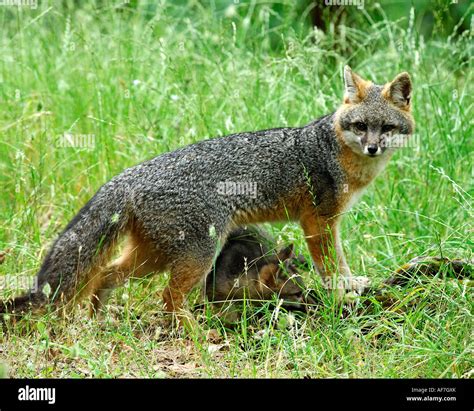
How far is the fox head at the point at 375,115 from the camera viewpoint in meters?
6.36

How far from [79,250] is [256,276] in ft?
4.26

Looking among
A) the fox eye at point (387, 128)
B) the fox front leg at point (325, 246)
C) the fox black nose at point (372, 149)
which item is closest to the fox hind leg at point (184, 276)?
the fox front leg at point (325, 246)

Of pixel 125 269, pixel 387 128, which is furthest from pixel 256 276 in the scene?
pixel 387 128

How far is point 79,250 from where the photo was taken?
5566 mm

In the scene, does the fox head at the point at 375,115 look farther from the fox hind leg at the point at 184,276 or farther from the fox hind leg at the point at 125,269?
the fox hind leg at the point at 125,269

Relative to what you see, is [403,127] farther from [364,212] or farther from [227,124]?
[227,124]

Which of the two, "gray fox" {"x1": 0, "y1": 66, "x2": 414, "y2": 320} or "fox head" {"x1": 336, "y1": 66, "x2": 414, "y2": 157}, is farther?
"fox head" {"x1": 336, "y1": 66, "x2": 414, "y2": 157}

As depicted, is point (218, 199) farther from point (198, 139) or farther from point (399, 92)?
point (198, 139)

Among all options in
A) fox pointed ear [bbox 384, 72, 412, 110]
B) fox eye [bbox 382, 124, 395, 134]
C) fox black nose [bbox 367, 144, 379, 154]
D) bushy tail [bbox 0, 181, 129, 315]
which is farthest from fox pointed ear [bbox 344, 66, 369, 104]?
bushy tail [bbox 0, 181, 129, 315]

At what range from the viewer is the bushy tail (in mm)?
5441

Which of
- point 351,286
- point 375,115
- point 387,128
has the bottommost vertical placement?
point 351,286

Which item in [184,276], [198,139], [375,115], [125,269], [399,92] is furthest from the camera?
[198,139]

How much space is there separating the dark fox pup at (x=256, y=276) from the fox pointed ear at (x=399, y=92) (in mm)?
1471

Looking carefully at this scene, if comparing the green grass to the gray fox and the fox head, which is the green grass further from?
the fox head
